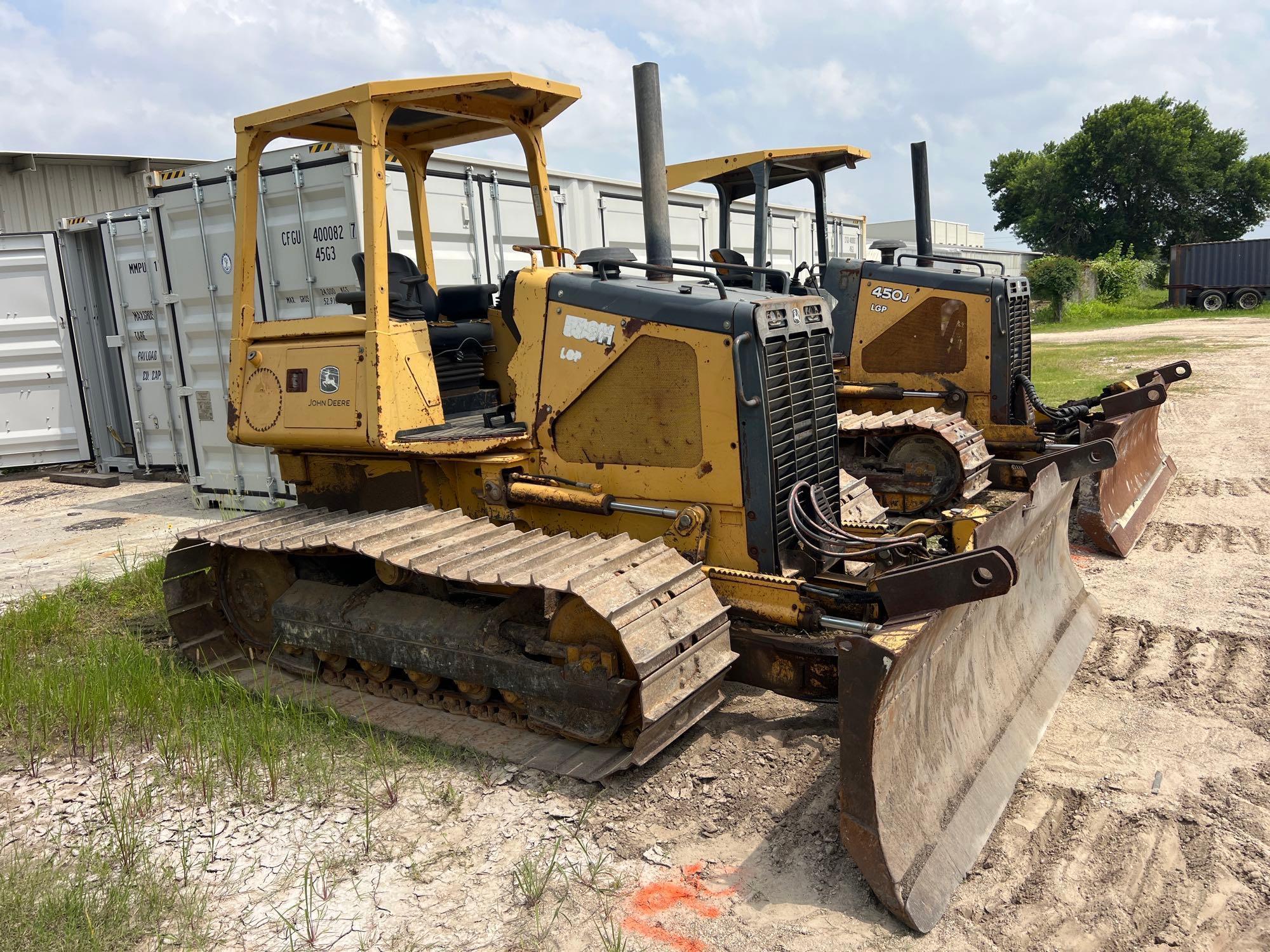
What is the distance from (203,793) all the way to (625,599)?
1803 millimetres

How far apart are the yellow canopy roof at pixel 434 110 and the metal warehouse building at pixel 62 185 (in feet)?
39.7

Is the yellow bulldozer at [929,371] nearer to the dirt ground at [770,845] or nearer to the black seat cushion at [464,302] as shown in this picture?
the black seat cushion at [464,302]

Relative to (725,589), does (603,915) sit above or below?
below

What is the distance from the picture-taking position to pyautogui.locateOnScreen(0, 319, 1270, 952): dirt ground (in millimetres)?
2863

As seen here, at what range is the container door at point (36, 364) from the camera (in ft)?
37.9

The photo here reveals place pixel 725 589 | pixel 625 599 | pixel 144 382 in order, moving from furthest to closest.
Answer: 1. pixel 144 382
2. pixel 725 589
3. pixel 625 599

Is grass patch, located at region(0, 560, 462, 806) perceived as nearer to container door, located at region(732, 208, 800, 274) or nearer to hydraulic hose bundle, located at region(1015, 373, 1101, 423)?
hydraulic hose bundle, located at region(1015, 373, 1101, 423)

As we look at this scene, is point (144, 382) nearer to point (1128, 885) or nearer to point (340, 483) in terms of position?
point (340, 483)

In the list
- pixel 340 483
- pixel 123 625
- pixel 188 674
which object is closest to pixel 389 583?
pixel 340 483

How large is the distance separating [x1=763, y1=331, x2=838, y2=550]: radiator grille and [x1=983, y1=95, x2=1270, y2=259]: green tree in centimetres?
4797

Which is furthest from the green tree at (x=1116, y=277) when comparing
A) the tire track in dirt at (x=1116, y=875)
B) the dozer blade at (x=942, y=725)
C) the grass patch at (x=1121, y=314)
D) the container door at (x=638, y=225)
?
the tire track in dirt at (x=1116, y=875)

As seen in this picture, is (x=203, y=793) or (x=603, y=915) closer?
(x=603, y=915)

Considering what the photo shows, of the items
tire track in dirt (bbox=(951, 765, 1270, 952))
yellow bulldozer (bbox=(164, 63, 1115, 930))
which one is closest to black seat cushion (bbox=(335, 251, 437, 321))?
yellow bulldozer (bbox=(164, 63, 1115, 930))

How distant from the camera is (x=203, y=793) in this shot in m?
3.73
